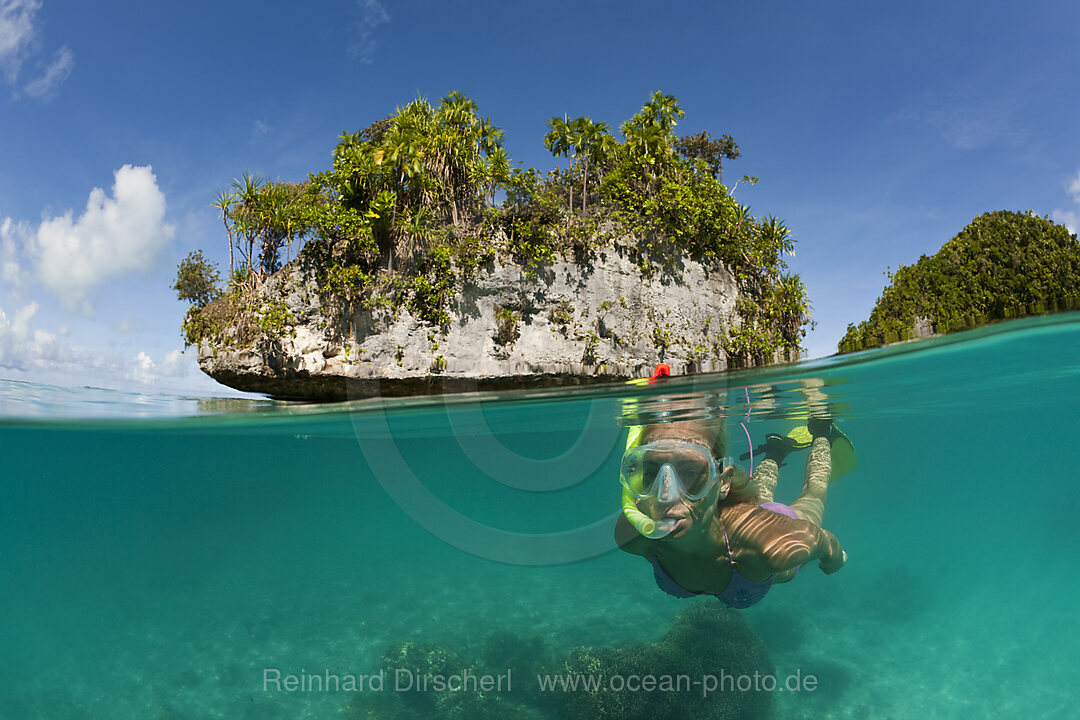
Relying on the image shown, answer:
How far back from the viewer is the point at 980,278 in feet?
45.0

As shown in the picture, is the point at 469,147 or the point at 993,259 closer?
the point at 993,259

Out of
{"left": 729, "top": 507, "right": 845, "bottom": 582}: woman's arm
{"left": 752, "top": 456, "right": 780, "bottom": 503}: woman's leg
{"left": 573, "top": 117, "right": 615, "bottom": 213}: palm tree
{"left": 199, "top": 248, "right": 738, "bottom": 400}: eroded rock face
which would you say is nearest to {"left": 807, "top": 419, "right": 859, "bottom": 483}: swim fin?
{"left": 752, "top": 456, "right": 780, "bottom": 503}: woman's leg

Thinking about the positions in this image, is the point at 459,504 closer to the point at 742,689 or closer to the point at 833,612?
the point at 833,612

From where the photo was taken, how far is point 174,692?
35.3 feet

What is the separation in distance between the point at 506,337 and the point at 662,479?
11.2 meters

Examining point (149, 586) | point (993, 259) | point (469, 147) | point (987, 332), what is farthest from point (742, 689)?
point (149, 586)

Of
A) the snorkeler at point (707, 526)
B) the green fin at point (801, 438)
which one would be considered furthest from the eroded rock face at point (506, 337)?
the snorkeler at point (707, 526)

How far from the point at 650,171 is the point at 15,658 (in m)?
23.9

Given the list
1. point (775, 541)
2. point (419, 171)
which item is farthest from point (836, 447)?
point (419, 171)

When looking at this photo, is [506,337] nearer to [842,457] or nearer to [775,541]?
[842,457]

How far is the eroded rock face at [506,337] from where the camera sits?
14.3 m

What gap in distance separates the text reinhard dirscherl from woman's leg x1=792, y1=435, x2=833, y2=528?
17.8 ft

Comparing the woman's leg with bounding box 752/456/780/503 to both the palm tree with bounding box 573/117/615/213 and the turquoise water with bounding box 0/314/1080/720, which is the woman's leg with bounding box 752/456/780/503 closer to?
the turquoise water with bounding box 0/314/1080/720

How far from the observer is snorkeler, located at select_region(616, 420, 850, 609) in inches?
168
